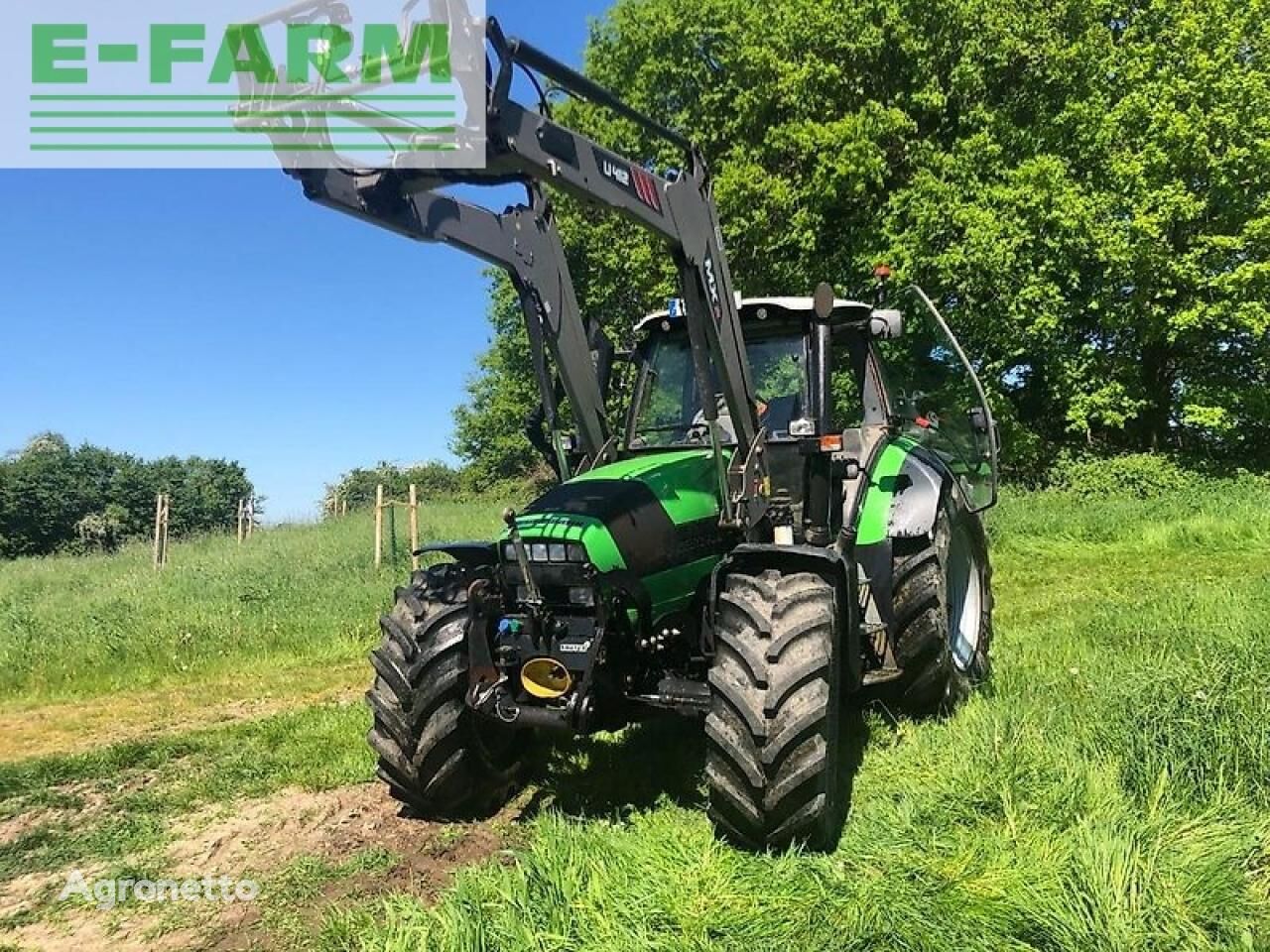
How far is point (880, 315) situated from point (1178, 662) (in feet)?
7.69

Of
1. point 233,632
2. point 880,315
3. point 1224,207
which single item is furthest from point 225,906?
point 1224,207

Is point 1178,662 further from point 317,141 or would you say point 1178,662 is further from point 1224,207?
point 1224,207

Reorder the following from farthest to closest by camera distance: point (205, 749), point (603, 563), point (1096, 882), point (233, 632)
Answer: point (233, 632), point (205, 749), point (603, 563), point (1096, 882)

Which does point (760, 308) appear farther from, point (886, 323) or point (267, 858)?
point (267, 858)

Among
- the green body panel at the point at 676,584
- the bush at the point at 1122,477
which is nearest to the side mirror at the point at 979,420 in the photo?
the green body panel at the point at 676,584

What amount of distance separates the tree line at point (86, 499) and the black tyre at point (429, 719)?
160 feet

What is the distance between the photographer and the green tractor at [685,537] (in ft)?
11.9

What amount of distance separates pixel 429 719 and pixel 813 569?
177 centimetres

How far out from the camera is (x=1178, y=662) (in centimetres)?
477

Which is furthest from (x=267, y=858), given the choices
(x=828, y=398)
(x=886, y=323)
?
(x=886, y=323)

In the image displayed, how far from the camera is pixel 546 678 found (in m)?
3.98

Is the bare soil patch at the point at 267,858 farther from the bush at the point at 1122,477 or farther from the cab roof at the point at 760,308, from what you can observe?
the bush at the point at 1122,477

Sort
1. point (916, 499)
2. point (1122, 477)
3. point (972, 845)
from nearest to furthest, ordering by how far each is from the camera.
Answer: point (972, 845)
point (916, 499)
point (1122, 477)

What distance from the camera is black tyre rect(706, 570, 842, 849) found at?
3.57 meters
